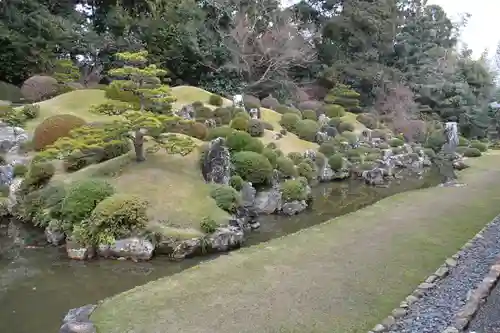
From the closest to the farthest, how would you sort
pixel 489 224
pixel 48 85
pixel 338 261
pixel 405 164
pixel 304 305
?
pixel 304 305 → pixel 338 261 → pixel 489 224 → pixel 48 85 → pixel 405 164

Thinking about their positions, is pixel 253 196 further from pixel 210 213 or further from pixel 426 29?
pixel 426 29

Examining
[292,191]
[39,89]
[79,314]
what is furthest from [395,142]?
[79,314]

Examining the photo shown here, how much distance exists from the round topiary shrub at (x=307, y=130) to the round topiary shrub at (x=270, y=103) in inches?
135

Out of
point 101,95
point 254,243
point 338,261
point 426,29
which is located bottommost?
point 254,243

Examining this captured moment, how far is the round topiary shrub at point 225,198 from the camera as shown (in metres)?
11.8

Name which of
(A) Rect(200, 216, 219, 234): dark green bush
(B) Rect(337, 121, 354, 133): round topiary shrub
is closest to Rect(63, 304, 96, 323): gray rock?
(A) Rect(200, 216, 219, 234): dark green bush

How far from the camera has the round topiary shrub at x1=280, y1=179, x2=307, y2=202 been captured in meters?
14.3

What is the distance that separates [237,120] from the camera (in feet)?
63.8

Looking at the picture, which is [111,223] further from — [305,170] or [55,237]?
[305,170]

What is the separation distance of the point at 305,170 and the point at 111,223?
33.1ft

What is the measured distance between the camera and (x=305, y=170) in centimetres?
1838

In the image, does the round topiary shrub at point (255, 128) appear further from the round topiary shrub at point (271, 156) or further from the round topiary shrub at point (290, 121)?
the round topiary shrub at point (271, 156)

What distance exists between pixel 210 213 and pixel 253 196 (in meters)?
3.00

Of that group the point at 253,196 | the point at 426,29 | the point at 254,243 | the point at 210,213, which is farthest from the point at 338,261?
the point at 426,29
